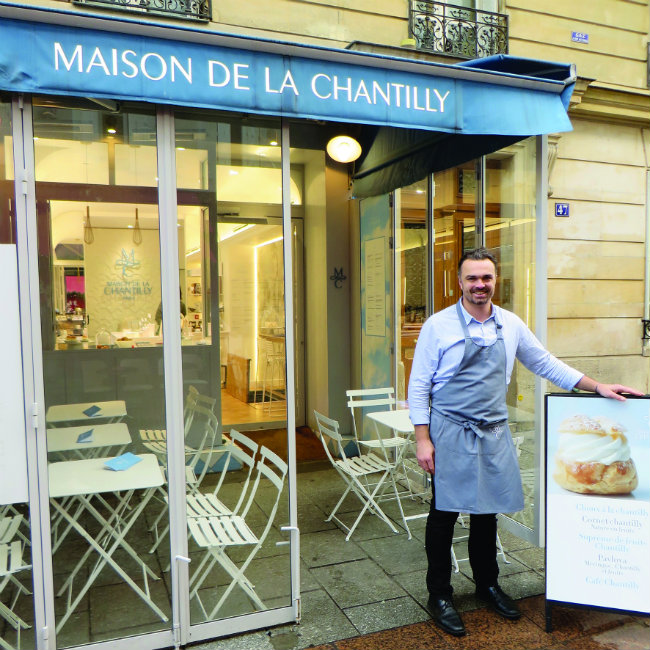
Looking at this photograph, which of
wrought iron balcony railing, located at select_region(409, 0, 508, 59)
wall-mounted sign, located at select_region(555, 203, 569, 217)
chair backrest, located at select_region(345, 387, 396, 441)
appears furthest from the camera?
wall-mounted sign, located at select_region(555, 203, 569, 217)

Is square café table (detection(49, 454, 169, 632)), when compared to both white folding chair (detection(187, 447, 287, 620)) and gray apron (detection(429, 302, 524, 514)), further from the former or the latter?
gray apron (detection(429, 302, 524, 514))

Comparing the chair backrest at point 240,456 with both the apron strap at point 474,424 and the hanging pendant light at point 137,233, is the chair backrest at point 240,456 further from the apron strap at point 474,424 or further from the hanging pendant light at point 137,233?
the hanging pendant light at point 137,233

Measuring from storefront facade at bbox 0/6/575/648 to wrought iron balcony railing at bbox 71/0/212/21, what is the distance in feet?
12.4

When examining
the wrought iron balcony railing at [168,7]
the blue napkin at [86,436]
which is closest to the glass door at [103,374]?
the blue napkin at [86,436]

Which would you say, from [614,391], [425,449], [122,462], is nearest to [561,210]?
[614,391]

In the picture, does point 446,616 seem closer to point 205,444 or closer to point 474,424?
point 474,424

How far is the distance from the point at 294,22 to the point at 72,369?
5355 mm

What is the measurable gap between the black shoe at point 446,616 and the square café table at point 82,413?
6.72 ft

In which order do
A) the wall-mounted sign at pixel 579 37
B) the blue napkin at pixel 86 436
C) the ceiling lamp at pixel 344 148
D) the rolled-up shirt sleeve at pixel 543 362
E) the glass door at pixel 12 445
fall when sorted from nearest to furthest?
the glass door at pixel 12 445 < the blue napkin at pixel 86 436 < the rolled-up shirt sleeve at pixel 543 362 < the ceiling lamp at pixel 344 148 < the wall-mounted sign at pixel 579 37

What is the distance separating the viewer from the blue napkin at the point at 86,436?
10.1 feet

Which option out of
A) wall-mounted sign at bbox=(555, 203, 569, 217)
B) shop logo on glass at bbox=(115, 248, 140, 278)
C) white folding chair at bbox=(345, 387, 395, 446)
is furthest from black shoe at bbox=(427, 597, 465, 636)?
wall-mounted sign at bbox=(555, 203, 569, 217)

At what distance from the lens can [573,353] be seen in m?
8.13

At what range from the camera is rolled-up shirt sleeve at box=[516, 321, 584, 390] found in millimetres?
3422

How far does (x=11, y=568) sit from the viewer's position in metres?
2.92
